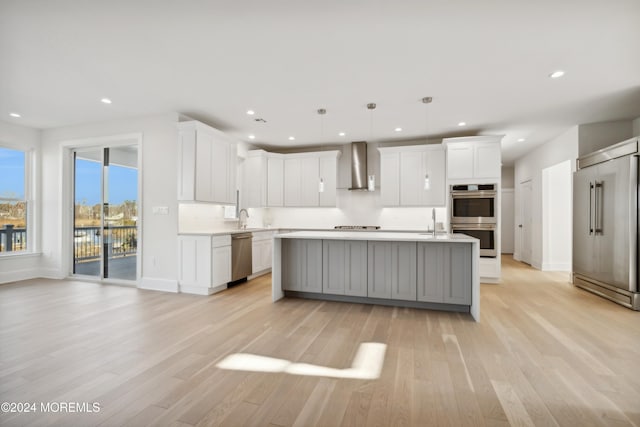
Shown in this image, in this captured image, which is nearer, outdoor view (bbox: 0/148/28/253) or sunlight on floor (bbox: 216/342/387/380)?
sunlight on floor (bbox: 216/342/387/380)

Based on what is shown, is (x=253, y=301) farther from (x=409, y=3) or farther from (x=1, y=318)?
(x=409, y=3)

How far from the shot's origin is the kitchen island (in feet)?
11.9

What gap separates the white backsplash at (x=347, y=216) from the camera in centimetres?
619

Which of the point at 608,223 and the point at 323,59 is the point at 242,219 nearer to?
the point at 323,59

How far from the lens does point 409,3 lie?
221 cm

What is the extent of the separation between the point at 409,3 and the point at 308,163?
14.7 ft

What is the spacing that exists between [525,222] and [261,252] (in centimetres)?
679

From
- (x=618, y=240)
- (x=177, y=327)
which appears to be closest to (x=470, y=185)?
(x=618, y=240)

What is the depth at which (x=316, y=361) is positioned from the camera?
94.6 inches

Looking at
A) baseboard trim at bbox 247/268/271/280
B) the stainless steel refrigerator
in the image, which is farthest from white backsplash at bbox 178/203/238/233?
the stainless steel refrigerator

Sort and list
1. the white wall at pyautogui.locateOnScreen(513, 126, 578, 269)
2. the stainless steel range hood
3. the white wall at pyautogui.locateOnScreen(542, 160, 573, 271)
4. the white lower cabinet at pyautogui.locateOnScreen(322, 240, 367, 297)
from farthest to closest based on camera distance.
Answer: the white wall at pyautogui.locateOnScreen(542, 160, 573, 271) < the stainless steel range hood < the white wall at pyautogui.locateOnScreen(513, 126, 578, 269) < the white lower cabinet at pyautogui.locateOnScreen(322, 240, 367, 297)

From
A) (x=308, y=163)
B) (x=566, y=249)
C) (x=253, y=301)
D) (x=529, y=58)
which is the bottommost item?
(x=253, y=301)

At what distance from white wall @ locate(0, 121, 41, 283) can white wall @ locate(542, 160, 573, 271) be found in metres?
10.2

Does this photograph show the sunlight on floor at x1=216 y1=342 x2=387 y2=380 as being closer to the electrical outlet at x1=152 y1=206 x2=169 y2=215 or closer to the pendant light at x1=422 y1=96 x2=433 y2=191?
the pendant light at x1=422 y1=96 x2=433 y2=191
